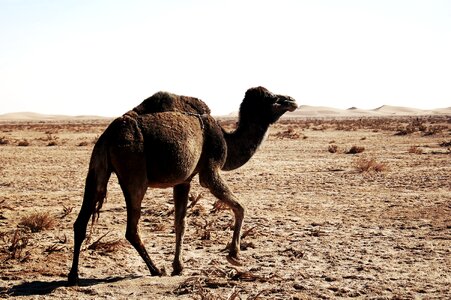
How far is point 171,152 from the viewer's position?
19.2 ft

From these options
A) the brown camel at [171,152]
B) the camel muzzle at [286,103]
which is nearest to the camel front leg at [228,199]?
the brown camel at [171,152]

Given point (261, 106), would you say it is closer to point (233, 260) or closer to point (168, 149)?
point (168, 149)

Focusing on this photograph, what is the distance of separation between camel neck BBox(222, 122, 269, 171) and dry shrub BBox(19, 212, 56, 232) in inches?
140

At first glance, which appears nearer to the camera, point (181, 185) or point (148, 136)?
point (148, 136)

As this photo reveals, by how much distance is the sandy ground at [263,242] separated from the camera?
5.87m

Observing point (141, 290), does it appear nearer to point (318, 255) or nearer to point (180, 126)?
point (180, 126)

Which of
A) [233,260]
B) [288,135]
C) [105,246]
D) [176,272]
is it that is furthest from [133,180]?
[288,135]

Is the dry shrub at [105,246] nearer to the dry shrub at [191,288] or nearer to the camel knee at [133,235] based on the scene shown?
the camel knee at [133,235]

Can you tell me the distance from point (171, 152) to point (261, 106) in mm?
1695

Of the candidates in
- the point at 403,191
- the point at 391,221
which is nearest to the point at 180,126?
the point at 391,221

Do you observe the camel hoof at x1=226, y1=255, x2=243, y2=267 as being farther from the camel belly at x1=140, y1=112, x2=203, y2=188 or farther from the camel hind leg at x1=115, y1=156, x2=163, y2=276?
the camel hind leg at x1=115, y1=156, x2=163, y2=276

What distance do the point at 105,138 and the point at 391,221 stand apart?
591 centimetres

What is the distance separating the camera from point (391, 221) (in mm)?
9547

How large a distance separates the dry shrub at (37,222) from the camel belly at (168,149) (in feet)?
11.1
